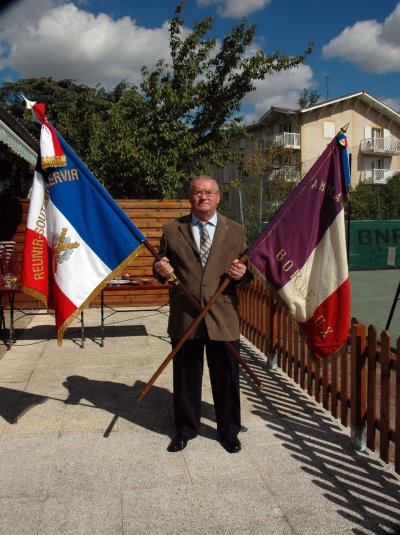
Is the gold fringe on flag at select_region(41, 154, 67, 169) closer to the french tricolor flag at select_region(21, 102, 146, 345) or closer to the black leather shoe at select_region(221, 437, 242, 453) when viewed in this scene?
the french tricolor flag at select_region(21, 102, 146, 345)

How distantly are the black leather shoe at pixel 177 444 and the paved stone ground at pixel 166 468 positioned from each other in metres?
0.04

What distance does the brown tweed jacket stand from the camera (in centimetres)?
371

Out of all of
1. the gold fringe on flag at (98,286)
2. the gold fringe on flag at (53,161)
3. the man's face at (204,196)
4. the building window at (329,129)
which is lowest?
the gold fringe on flag at (98,286)

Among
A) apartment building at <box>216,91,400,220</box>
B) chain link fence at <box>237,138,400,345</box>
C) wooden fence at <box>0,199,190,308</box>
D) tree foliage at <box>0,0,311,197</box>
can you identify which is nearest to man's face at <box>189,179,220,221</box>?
chain link fence at <box>237,138,400,345</box>

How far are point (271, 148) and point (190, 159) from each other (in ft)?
45.9

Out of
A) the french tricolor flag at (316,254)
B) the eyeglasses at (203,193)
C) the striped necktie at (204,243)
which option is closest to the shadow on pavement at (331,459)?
the french tricolor flag at (316,254)

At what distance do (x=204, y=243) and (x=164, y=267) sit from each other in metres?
0.38

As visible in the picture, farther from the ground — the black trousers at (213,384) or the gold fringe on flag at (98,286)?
the gold fringe on flag at (98,286)

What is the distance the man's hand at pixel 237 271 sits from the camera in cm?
357

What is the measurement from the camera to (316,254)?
146 inches

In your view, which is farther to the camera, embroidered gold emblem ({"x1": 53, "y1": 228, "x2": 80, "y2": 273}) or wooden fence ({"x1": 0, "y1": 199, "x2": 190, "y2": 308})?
wooden fence ({"x1": 0, "y1": 199, "x2": 190, "y2": 308})

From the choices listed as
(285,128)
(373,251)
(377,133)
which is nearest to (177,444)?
(373,251)

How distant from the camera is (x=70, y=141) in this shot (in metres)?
18.6

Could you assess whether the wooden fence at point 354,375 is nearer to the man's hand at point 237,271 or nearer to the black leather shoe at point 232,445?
the man's hand at point 237,271
